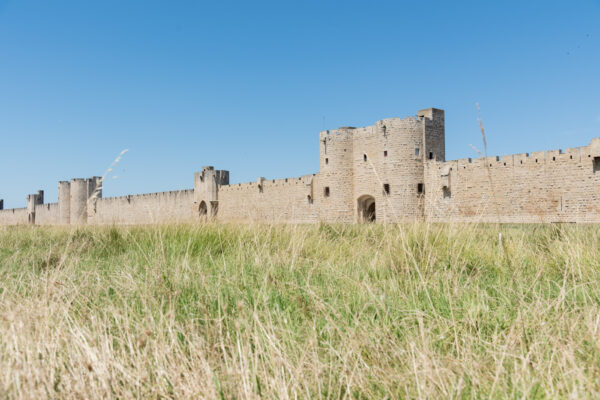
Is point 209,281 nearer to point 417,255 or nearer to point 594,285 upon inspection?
point 417,255

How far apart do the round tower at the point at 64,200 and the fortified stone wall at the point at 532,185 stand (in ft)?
103

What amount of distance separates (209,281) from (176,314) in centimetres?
50

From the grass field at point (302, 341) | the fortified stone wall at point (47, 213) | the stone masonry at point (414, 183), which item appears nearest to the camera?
the grass field at point (302, 341)

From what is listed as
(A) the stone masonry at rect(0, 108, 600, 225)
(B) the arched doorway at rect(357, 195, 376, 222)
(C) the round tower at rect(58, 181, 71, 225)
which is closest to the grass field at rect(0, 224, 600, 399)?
(A) the stone masonry at rect(0, 108, 600, 225)

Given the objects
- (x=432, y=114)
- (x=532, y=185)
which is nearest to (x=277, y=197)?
(x=432, y=114)

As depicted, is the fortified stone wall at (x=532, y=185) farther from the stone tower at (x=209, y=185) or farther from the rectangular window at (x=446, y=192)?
the stone tower at (x=209, y=185)

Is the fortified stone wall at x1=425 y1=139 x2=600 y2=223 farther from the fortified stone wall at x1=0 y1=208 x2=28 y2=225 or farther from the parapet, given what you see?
the fortified stone wall at x1=0 y1=208 x2=28 y2=225

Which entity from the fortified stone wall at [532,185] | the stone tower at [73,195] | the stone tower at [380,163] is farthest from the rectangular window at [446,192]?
the stone tower at [73,195]

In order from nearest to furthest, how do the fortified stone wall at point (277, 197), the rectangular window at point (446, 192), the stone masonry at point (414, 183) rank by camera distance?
the stone masonry at point (414, 183), the rectangular window at point (446, 192), the fortified stone wall at point (277, 197)

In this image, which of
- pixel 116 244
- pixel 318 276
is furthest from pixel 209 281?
pixel 116 244

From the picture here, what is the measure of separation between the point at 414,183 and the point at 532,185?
5108 millimetres

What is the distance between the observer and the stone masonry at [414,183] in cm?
1658

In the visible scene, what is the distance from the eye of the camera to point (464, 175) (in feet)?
65.3

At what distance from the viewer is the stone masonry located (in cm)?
1658
